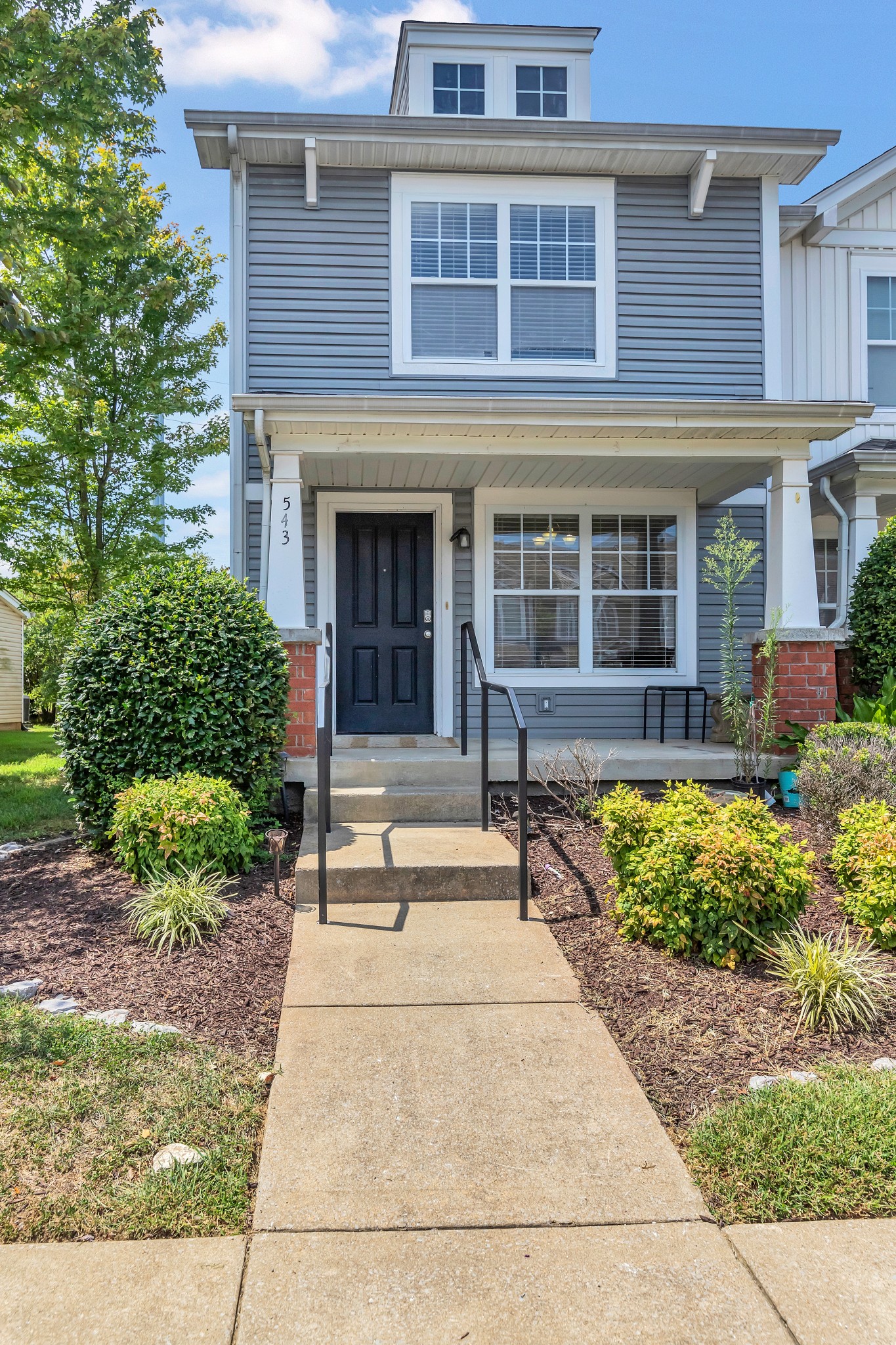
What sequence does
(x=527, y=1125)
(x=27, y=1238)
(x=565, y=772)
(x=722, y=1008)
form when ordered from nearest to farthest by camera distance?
(x=27, y=1238) < (x=527, y=1125) < (x=722, y=1008) < (x=565, y=772)

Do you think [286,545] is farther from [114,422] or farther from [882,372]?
[882,372]

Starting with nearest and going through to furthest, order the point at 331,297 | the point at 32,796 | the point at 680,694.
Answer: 1. the point at 331,297
2. the point at 680,694
3. the point at 32,796

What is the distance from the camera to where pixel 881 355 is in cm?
827

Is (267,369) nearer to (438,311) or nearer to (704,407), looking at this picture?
(438,311)

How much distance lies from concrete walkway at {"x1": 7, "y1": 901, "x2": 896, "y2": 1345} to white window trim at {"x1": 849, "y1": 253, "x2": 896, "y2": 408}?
7.72 meters

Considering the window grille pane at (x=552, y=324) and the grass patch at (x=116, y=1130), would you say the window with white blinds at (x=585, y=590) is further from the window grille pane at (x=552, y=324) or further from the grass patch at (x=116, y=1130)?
the grass patch at (x=116, y=1130)

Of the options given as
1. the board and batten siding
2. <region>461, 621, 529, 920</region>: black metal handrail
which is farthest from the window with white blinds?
the board and batten siding

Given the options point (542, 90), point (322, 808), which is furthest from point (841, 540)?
point (322, 808)

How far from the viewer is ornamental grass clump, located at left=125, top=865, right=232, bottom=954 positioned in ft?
11.7

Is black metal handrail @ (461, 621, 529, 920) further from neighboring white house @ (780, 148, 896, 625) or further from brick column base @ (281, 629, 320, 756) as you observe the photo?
neighboring white house @ (780, 148, 896, 625)

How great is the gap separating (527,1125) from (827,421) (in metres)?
5.50

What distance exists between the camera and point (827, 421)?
6.08 meters

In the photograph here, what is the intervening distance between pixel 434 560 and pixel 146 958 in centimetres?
476

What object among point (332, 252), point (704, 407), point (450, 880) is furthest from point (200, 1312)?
point (332, 252)
